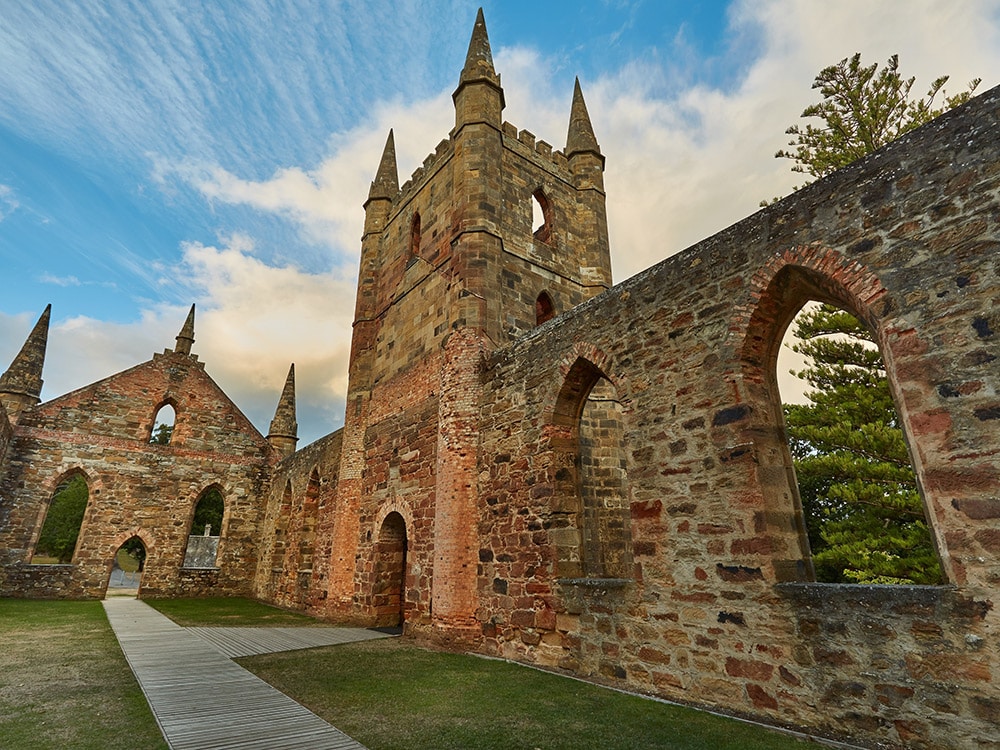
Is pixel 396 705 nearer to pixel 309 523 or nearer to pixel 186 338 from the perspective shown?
pixel 309 523

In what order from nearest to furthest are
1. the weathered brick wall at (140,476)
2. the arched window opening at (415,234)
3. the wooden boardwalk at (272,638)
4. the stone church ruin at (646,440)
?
1. the stone church ruin at (646,440)
2. the wooden boardwalk at (272,638)
3. the arched window opening at (415,234)
4. the weathered brick wall at (140,476)

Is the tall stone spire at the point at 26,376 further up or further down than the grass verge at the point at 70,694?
further up

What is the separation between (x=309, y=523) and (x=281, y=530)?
2936 millimetres

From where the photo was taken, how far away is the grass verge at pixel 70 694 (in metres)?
3.78

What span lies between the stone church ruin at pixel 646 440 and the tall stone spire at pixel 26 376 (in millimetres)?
2043

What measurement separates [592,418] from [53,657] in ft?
28.6

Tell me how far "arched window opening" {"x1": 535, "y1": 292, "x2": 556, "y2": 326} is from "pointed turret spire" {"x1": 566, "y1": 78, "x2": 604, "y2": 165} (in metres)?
5.86

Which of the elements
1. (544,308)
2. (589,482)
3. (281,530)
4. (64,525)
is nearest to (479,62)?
(544,308)

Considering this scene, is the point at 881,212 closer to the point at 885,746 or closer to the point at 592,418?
the point at 885,746

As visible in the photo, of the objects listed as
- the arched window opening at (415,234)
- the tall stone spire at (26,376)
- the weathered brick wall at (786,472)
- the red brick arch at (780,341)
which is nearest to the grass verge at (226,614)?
the weathered brick wall at (786,472)

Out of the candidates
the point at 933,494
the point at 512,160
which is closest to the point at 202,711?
the point at 933,494

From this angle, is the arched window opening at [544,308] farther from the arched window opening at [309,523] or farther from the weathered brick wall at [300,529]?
the arched window opening at [309,523]

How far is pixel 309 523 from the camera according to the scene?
666 inches

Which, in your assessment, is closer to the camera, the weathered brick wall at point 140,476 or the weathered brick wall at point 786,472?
the weathered brick wall at point 786,472
